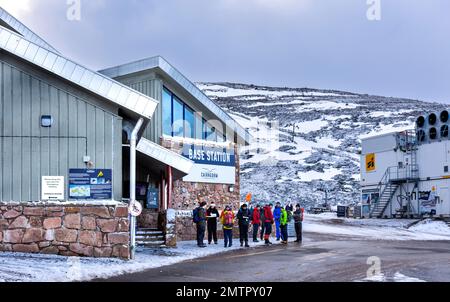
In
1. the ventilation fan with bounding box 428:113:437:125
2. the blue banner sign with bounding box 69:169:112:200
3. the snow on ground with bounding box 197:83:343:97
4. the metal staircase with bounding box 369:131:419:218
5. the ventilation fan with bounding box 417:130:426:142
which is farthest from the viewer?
the snow on ground with bounding box 197:83:343:97

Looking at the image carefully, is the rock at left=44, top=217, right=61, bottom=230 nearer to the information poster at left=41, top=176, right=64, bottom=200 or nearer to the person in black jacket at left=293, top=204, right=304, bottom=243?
the information poster at left=41, top=176, right=64, bottom=200

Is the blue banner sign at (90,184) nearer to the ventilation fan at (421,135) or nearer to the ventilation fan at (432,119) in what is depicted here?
the ventilation fan at (432,119)

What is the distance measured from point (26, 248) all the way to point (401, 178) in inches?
1116

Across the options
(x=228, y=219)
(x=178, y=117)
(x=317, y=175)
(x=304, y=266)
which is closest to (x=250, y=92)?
(x=317, y=175)

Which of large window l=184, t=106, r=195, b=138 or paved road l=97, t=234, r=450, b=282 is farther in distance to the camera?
large window l=184, t=106, r=195, b=138

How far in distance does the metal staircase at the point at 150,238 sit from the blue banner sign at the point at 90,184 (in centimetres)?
421

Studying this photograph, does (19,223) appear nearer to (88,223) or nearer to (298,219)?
(88,223)

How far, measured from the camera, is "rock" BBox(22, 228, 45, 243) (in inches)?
648

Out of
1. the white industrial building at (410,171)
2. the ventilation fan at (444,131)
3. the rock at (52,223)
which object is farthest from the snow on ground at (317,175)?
the rock at (52,223)

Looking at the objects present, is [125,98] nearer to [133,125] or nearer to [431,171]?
[133,125]

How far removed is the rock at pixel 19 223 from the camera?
1650 cm

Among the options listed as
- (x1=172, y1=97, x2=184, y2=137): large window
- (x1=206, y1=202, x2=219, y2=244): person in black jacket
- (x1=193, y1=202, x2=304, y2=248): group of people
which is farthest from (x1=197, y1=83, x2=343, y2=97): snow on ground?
(x1=206, y1=202, x2=219, y2=244): person in black jacket

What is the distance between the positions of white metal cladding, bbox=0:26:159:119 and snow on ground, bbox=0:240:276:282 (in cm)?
382

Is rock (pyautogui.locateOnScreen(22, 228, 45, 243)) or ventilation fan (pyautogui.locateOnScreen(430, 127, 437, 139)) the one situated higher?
ventilation fan (pyautogui.locateOnScreen(430, 127, 437, 139))
